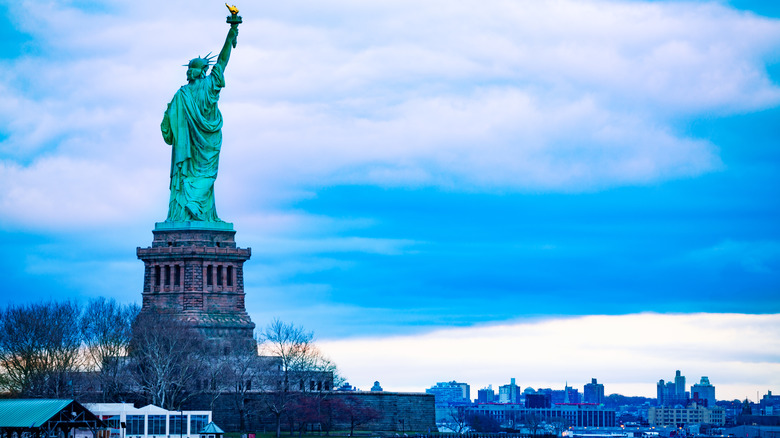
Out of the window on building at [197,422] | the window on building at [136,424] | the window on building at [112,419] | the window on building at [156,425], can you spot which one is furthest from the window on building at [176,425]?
the window on building at [112,419]

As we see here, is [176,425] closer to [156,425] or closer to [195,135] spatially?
[156,425]

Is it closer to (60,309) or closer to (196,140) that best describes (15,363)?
(60,309)

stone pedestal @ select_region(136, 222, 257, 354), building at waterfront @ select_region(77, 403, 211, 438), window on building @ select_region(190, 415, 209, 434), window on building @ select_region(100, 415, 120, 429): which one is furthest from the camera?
stone pedestal @ select_region(136, 222, 257, 354)

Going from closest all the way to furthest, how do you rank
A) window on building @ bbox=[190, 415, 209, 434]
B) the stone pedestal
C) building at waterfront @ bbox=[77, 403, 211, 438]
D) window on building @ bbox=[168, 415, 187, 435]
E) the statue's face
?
building at waterfront @ bbox=[77, 403, 211, 438]
window on building @ bbox=[168, 415, 187, 435]
window on building @ bbox=[190, 415, 209, 434]
the stone pedestal
the statue's face

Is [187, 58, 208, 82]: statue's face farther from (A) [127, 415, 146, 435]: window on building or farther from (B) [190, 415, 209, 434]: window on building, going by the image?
(A) [127, 415, 146, 435]: window on building

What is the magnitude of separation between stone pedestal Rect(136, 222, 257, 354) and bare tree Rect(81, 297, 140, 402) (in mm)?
4102

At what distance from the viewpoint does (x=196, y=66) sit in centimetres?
12225

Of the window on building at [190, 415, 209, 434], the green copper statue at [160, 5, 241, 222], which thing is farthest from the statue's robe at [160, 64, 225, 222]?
the window on building at [190, 415, 209, 434]

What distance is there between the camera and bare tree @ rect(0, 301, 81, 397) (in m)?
109

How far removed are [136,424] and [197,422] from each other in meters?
6.23

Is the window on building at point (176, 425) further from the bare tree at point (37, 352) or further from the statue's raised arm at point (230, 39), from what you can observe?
the statue's raised arm at point (230, 39)

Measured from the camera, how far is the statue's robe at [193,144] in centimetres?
12231

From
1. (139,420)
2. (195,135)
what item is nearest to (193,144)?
(195,135)

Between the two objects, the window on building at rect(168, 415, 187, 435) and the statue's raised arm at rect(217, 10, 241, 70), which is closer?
the window on building at rect(168, 415, 187, 435)
